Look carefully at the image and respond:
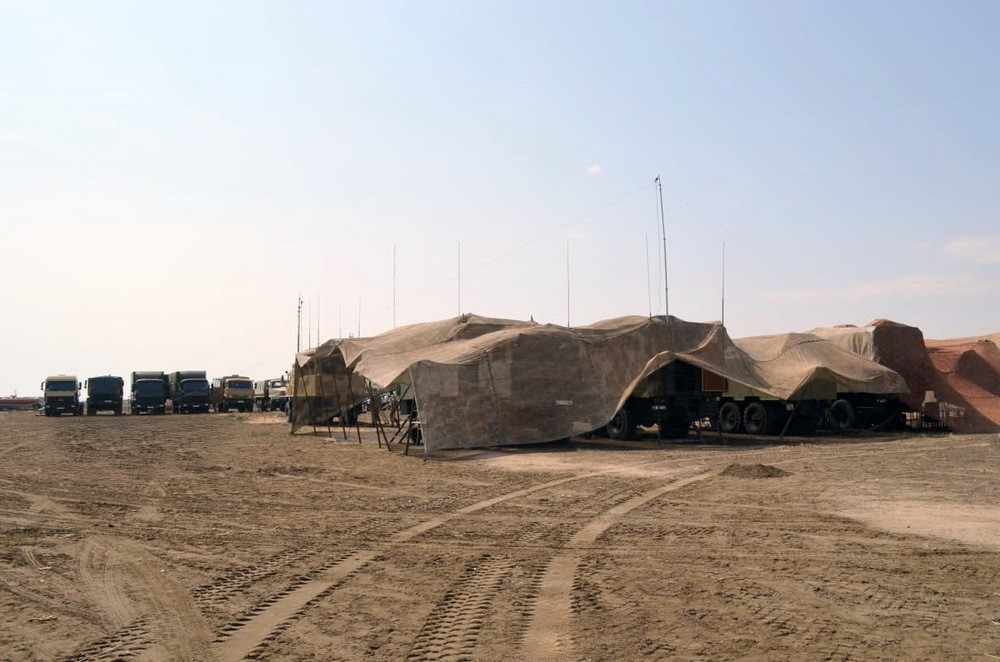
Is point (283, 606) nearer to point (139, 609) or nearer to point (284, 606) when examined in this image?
point (284, 606)

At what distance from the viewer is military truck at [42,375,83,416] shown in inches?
2149

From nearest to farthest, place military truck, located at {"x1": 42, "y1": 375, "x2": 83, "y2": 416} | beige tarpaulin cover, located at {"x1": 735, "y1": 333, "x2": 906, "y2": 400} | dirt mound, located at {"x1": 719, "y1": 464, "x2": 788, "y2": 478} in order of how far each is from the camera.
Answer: dirt mound, located at {"x1": 719, "y1": 464, "x2": 788, "y2": 478} → beige tarpaulin cover, located at {"x1": 735, "y1": 333, "x2": 906, "y2": 400} → military truck, located at {"x1": 42, "y1": 375, "x2": 83, "y2": 416}

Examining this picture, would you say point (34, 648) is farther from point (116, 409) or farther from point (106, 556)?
point (116, 409)

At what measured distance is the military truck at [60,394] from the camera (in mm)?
54594

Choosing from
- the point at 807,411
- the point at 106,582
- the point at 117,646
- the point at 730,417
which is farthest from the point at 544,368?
the point at 117,646

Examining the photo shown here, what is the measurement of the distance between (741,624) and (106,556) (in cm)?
693

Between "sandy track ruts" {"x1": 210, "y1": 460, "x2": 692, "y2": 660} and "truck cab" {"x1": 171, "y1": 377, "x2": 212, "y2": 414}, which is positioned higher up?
"truck cab" {"x1": 171, "y1": 377, "x2": 212, "y2": 414}

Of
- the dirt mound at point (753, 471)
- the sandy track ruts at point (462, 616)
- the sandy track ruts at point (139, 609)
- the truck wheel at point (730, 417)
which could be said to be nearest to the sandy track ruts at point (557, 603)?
the sandy track ruts at point (462, 616)

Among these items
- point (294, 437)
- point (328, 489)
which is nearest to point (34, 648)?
point (328, 489)

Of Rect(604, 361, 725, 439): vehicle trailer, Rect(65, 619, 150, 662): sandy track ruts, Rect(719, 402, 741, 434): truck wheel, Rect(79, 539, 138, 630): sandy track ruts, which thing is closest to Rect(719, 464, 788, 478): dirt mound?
Rect(604, 361, 725, 439): vehicle trailer

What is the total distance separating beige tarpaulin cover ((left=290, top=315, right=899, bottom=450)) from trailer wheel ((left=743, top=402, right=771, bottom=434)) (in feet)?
3.48

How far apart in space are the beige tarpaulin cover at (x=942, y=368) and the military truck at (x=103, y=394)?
4264 cm

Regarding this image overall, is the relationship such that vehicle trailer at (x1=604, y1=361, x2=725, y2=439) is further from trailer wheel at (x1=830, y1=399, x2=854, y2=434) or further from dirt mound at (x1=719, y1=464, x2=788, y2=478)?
dirt mound at (x1=719, y1=464, x2=788, y2=478)

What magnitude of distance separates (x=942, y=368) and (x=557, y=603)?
95.4 ft
